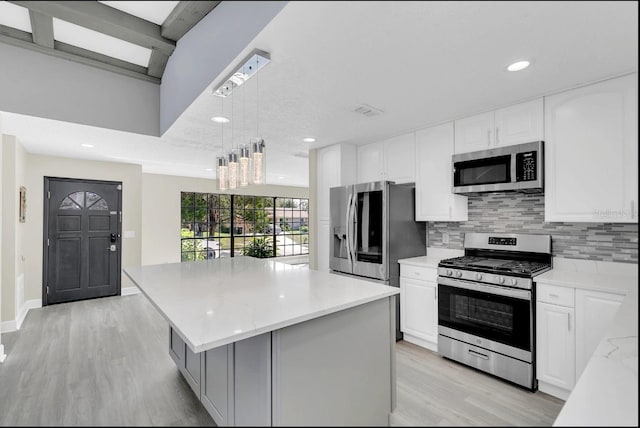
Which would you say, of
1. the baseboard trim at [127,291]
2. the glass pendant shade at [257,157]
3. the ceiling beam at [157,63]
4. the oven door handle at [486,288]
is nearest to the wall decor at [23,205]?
the baseboard trim at [127,291]

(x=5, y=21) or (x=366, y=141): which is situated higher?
(x=5, y=21)

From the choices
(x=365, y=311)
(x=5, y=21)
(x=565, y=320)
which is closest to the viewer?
(x=365, y=311)

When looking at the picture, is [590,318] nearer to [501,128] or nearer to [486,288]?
[486,288]

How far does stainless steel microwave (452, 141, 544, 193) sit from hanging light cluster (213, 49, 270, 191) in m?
1.90

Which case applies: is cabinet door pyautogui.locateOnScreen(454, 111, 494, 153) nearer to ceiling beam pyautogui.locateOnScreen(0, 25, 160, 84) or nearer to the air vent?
the air vent

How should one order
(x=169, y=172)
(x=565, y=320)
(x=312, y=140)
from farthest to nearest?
1. (x=169, y=172)
2. (x=312, y=140)
3. (x=565, y=320)

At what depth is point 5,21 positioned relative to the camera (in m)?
2.32

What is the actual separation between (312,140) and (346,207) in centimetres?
91

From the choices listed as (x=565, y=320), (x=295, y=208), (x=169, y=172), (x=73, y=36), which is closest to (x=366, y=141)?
(x=565, y=320)

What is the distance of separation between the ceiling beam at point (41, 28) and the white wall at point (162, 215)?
3.98 m

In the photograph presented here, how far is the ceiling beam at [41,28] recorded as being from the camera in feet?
7.02

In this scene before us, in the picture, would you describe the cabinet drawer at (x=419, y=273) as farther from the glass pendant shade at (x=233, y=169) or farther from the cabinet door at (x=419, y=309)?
the glass pendant shade at (x=233, y=169)

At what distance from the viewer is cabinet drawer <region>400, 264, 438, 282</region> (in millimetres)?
2871

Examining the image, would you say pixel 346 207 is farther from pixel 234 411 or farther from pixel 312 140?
pixel 234 411
